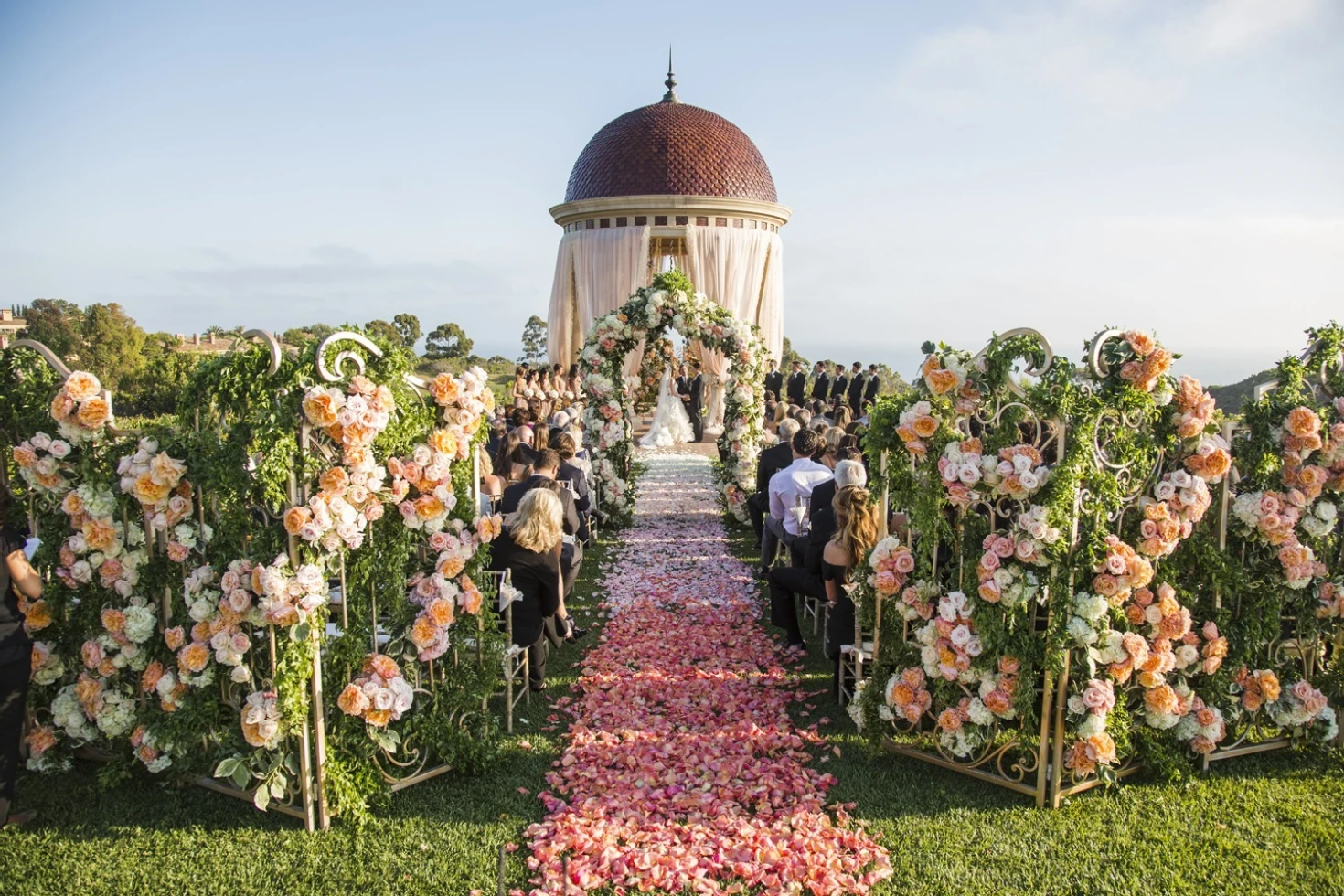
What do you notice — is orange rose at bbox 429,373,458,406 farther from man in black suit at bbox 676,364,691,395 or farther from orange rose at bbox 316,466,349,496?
man in black suit at bbox 676,364,691,395

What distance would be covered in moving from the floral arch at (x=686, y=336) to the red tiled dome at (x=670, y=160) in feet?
27.5

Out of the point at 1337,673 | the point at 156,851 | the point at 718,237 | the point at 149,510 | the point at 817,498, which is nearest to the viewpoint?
the point at 156,851


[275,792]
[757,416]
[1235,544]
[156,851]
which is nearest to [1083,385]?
[1235,544]

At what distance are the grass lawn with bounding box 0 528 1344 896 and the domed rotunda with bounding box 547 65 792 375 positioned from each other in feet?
50.3

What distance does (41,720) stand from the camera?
5602 mm

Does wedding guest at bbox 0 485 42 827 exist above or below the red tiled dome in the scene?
below

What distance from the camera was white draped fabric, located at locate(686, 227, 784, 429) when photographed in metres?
21.0

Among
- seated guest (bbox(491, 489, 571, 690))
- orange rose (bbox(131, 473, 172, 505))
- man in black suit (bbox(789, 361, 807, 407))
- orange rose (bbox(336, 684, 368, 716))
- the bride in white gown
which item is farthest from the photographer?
man in black suit (bbox(789, 361, 807, 407))

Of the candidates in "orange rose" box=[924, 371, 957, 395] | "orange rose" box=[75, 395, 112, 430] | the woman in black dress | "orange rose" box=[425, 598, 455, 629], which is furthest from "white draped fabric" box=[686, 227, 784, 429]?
"orange rose" box=[75, 395, 112, 430]

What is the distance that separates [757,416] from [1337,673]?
8.33m

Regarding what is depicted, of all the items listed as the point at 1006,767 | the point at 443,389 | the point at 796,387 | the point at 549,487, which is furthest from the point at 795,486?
the point at 796,387

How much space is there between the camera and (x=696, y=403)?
21.6 metres

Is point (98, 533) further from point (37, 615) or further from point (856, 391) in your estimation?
point (856, 391)

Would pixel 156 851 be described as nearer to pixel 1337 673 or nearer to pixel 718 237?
pixel 1337 673
